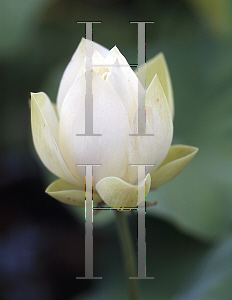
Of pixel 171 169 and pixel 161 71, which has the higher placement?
pixel 161 71

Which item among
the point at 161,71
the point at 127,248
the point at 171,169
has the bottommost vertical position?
the point at 127,248

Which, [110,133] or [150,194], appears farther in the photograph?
[150,194]

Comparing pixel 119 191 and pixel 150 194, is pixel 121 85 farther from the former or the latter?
pixel 150 194

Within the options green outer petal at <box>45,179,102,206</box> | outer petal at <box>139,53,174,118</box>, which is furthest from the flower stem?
outer petal at <box>139,53,174,118</box>

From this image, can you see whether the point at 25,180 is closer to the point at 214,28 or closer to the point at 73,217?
the point at 73,217

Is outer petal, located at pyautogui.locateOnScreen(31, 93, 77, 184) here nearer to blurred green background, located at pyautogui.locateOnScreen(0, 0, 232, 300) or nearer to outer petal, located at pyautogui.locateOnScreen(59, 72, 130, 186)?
outer petal, located at pyautogui.locateOnScreen(59, 72, 130, 186)

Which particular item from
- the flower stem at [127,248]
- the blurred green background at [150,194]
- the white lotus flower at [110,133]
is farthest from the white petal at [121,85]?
the blurred green background at [150,194]

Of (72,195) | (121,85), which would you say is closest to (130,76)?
(121,85)
